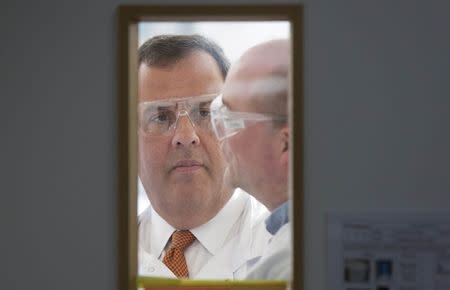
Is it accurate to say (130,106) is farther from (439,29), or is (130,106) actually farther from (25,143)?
(439,29)

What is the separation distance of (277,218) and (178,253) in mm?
672

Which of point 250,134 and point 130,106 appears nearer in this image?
point 130,106

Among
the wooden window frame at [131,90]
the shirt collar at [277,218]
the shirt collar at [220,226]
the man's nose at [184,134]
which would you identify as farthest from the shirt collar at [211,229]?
the wooden window frame at [131,90]

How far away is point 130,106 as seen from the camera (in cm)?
223

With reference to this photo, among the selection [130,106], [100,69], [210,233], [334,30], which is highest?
[334,30]

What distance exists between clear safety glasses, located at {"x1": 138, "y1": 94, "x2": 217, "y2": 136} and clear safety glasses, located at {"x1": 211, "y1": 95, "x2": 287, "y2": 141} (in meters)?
0.08

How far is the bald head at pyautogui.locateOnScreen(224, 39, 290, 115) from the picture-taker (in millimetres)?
2773

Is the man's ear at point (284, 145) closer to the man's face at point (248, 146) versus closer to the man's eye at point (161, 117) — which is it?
the man's face at point (248, 146)

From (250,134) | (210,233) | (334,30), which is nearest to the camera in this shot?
(334,30)

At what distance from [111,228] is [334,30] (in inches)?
48.1

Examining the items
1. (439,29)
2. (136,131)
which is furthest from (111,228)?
(439,29)

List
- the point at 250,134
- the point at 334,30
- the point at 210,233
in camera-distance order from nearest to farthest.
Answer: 1. the point at 334,30
2. the point at 250,134
3. the point at 210,233

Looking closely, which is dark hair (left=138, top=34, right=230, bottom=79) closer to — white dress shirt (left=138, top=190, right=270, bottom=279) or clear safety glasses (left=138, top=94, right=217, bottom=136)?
clear safety glasses (left=138, top=94, right=217, bottom=136)

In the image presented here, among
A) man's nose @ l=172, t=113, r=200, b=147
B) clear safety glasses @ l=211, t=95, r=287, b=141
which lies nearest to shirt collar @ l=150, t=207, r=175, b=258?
man's nose @ l=172, t=113, r=200, b=147
